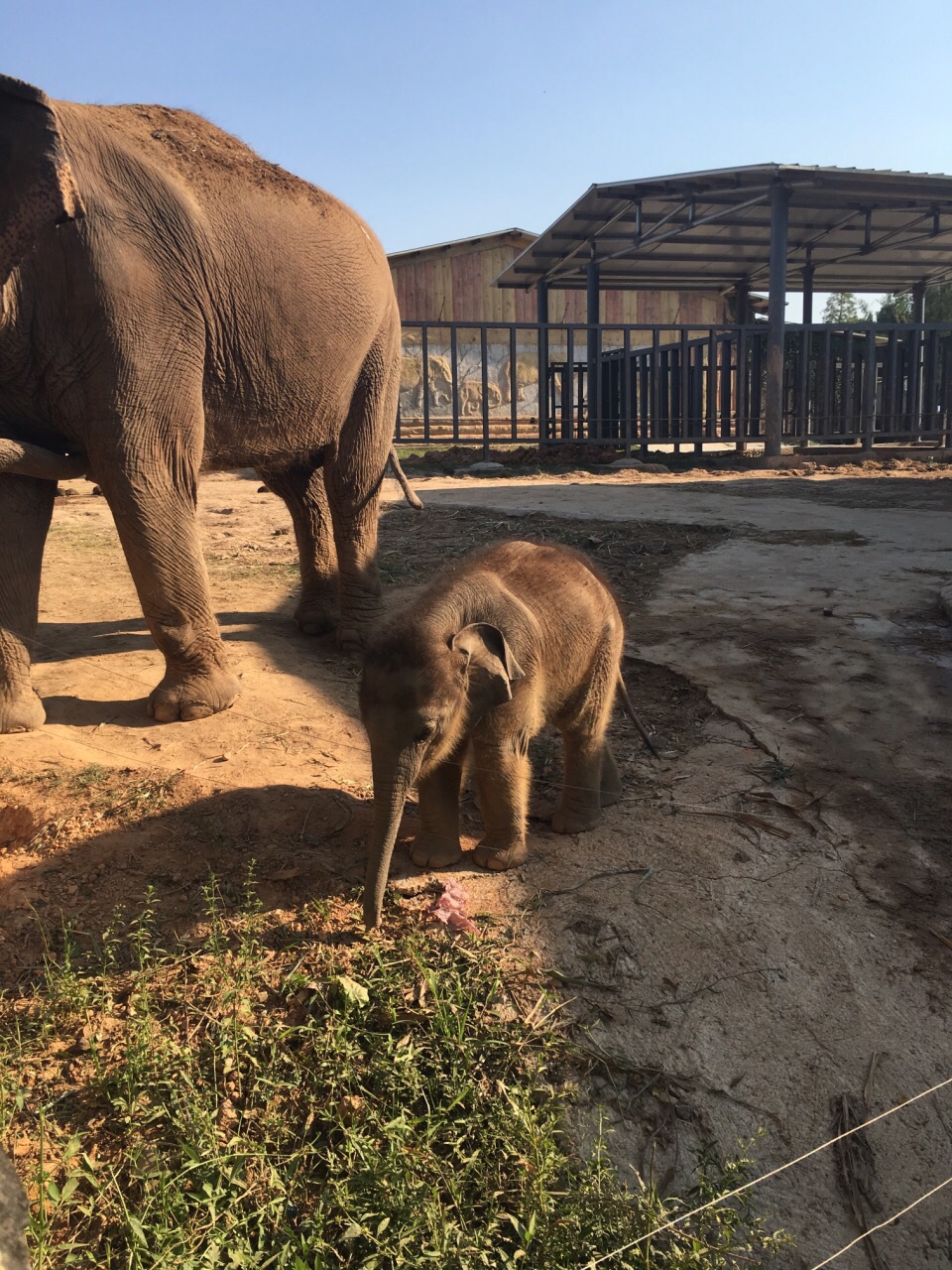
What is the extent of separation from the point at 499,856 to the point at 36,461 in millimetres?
2634

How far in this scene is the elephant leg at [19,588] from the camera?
426cm

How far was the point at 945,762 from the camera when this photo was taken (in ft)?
14.7

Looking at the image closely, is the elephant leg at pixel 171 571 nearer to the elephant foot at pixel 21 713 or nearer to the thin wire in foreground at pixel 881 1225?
the elephant foot at pixel 21 713

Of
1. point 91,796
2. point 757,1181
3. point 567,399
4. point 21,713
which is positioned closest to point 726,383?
point 567,399

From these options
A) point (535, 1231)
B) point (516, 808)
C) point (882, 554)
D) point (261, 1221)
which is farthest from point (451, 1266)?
point (882, 554)

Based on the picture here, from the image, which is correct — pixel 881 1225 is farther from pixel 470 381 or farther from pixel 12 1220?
pixel 470 381

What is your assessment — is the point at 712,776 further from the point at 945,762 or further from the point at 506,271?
the point at 506,271

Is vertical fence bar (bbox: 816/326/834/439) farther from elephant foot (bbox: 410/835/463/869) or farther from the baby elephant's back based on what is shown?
elephant foot (bbox: 410/835/463/869)

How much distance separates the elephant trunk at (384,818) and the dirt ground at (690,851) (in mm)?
384

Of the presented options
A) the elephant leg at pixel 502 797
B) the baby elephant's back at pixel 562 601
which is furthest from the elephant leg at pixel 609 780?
the elephant leg at pixel 502 797

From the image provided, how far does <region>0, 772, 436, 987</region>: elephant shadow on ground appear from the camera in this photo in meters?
3.19

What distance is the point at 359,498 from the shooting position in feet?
19.4

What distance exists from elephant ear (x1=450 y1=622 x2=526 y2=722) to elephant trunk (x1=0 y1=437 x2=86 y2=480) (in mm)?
2113

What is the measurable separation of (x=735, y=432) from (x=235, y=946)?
→ 19255mm
